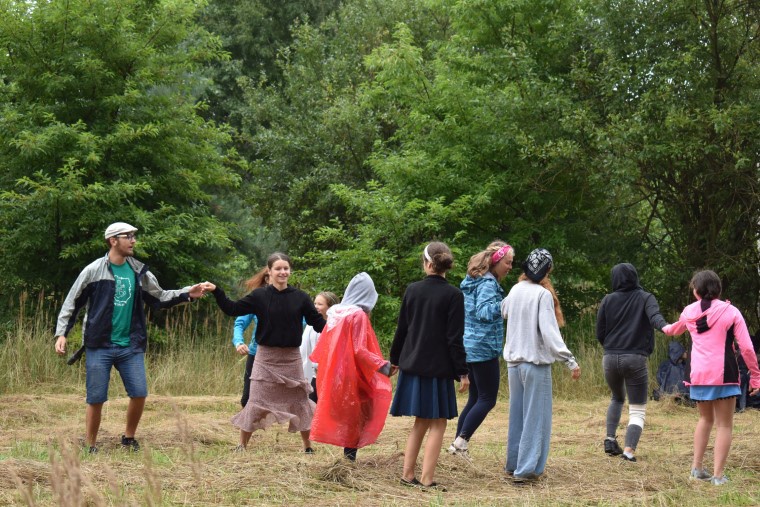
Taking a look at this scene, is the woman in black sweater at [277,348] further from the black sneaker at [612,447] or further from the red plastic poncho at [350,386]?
the black sneaker at [612,447]

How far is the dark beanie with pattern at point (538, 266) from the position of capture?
24.4ft

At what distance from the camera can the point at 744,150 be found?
14.2 m

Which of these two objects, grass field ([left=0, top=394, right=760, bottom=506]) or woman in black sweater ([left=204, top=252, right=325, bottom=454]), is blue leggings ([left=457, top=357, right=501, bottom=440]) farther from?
woman in black sweater ([left=204, top=252, right=325, bottom=454])

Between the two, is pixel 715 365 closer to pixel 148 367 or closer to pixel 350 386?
pixel 350 386

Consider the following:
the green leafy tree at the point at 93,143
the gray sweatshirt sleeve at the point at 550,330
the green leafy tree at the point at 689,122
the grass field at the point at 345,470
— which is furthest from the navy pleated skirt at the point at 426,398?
the green leafy tree at the point at 93,143

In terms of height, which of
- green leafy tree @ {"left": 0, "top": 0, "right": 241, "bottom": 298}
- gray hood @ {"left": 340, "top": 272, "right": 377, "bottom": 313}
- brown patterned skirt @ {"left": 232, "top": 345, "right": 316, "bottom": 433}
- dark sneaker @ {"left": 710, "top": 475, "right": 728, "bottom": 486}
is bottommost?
dark sneaker @ {"left": 710, "top": 475, "right": 728, "bottom": 486}

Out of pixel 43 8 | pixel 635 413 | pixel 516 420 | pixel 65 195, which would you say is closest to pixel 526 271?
pixel 516 420

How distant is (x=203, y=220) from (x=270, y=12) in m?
17.2

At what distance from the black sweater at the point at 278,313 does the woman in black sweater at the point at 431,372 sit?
5.25 feet

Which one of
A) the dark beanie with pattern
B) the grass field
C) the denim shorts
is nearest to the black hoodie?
the grass field

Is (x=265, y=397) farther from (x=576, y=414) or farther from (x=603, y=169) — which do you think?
(x=603, y=169)

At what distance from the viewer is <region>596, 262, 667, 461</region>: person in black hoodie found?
8.52m

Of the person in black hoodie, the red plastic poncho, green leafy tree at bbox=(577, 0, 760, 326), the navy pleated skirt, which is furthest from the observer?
green leafy tree at bbox=(577, 0, 760, 326)

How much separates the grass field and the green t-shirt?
98 centimetres
